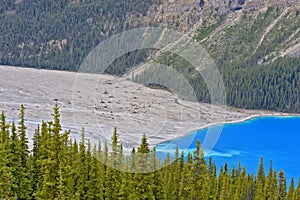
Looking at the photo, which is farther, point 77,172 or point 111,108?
point 111,108

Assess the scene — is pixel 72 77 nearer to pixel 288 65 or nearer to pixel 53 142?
pixel 288 65

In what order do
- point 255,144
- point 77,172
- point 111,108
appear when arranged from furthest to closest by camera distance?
point 111,108 < point 255,144 < point 77,172

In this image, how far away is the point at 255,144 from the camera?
103 meters

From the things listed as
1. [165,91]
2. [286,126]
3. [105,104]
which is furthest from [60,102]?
[286,126]

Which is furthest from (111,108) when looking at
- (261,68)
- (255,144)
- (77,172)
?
(77,172)

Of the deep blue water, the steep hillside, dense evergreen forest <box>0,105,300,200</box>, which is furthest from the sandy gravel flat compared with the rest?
dense evergreen forest <box>0,105,300,200</box>

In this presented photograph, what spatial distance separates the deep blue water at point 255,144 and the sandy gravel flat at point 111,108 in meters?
4.97

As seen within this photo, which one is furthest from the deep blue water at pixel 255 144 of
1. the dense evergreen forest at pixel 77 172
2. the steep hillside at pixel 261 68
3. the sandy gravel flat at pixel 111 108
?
the dense evergreen forest at pixel 77 172

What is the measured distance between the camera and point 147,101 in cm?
13538

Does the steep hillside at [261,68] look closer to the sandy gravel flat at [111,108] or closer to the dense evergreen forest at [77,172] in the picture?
the sandy gravel flat at [111,108]

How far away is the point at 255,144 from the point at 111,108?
34.5 metres

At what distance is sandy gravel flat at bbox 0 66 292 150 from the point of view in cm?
9781

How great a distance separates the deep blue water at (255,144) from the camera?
8575 centimetres

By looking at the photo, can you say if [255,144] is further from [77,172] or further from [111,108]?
[77,172]
